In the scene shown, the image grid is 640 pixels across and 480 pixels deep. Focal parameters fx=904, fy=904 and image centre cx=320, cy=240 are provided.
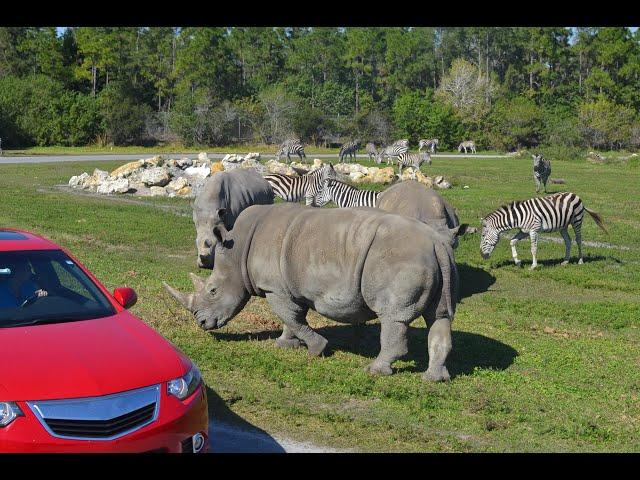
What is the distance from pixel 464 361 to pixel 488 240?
9092mm

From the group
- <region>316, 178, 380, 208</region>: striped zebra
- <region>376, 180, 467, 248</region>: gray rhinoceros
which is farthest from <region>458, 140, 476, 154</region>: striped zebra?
<region>376, 180, 467, 248</region>: gray rhinoceros

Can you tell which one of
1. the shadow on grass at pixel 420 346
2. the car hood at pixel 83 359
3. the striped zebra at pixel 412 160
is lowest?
the striped zebra at pixel 412 160

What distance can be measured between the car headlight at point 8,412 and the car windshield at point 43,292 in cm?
141

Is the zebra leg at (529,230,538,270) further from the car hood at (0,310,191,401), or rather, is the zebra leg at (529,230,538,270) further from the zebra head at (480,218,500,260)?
the car hood at (0,310,191,401)

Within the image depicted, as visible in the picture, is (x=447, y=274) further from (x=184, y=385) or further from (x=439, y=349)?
→ (x=184, y=385)

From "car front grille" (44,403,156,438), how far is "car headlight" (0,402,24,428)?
0.60 ft

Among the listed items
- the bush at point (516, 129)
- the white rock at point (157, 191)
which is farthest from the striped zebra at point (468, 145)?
the white rock at point (157, 191)

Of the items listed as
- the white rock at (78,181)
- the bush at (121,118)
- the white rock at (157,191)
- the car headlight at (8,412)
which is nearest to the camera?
the car headlight at (8,412)

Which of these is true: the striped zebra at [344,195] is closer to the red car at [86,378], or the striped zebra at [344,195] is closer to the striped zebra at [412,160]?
the red car at [86,378]

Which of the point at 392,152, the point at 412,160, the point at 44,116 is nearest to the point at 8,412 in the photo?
the point at 412,160

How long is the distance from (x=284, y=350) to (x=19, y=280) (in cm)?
391

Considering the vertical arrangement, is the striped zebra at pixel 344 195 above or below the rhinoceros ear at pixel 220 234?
below

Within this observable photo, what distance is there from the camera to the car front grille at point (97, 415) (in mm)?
5727

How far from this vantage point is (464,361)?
10.6 metres
